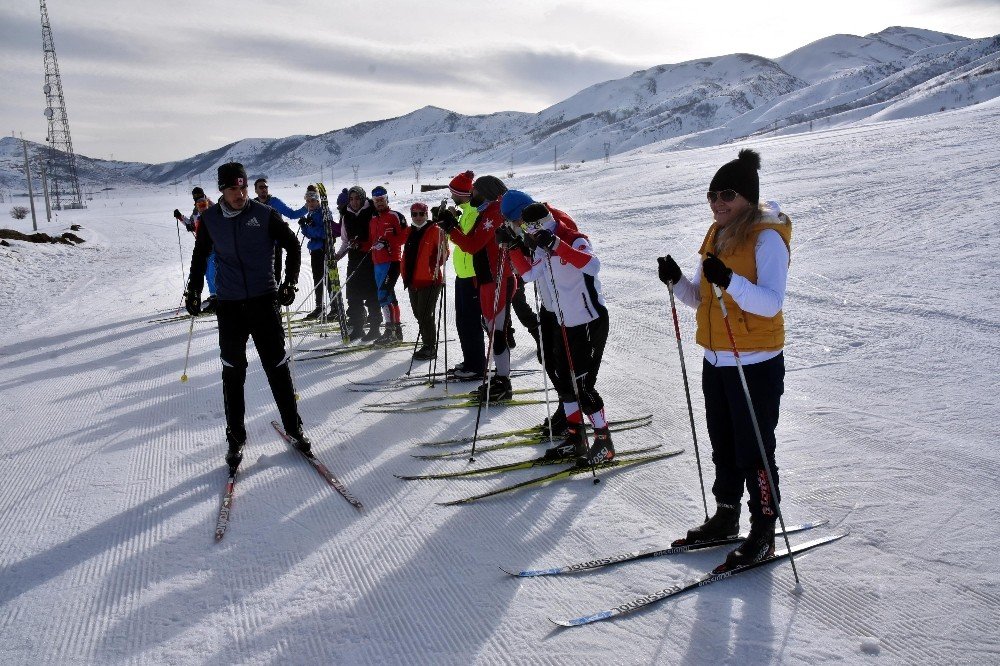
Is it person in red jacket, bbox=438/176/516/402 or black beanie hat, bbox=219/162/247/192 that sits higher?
black beanie hat, bbox=219/162/247/192

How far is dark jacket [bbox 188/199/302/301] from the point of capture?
435 centimetres

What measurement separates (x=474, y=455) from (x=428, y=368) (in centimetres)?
260

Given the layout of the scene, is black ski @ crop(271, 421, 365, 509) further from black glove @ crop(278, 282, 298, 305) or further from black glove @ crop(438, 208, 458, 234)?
black glove @ crop(438, 208, 458, 234)

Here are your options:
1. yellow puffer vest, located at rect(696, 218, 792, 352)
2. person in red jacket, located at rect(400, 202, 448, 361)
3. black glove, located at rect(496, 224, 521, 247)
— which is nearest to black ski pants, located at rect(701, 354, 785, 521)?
yellow puffer vest, located at rect(696, 218, 792, 352)

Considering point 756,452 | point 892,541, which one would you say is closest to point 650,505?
point 756,452

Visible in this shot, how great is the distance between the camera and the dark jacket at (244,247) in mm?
4348

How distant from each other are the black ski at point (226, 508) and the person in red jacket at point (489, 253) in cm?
202

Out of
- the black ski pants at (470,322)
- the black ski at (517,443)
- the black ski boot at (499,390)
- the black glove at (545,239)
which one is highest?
the black glove at (545,239)

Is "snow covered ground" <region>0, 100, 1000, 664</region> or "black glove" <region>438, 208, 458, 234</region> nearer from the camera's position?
"snow covered ground" <region>0, 100, 1000, 664</region>

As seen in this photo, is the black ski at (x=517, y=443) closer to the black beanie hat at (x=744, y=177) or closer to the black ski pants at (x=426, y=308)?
the black beanie hat at (x=744, y=177)

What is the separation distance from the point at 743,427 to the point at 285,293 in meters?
3.05

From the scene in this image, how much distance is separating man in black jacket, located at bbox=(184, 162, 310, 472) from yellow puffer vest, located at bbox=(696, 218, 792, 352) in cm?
281

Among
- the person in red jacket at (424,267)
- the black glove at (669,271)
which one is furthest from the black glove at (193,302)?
the black glove at (669,271)

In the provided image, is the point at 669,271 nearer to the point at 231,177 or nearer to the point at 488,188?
the point at 488,188
